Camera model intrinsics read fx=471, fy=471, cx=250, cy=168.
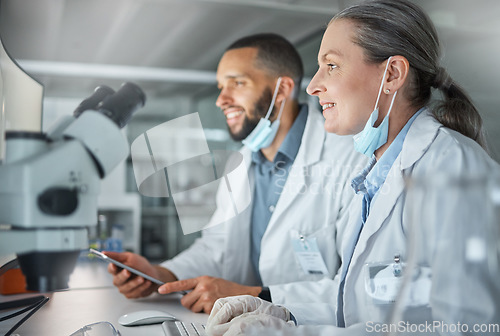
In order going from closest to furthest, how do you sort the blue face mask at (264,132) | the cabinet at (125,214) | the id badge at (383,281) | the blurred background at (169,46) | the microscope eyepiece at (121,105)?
the id badge at (383,281) → the microscope eyepiece at (121,105) → the blurred background at (169,46) → the blue face mask at (264,132) → the cabinet at (125,214)

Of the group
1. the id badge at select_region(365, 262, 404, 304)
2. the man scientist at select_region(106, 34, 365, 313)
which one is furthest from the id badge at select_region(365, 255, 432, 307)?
the man scientist at select_region(106, 34, 365, 313)

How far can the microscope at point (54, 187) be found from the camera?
0.86 metres

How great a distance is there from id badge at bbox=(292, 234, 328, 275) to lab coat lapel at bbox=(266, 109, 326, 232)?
11 cm

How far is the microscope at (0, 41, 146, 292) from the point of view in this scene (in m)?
0.86

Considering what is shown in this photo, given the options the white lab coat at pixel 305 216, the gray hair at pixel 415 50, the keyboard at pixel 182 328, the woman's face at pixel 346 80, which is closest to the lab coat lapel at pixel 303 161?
the white lab coat at pixel 305 216

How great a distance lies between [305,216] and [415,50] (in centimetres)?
65

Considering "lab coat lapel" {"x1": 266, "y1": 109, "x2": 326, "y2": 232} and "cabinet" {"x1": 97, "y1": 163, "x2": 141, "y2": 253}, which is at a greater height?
"lab coat lapel" {"x1": 266, "y1": 109, "x2": 326, "y2": 232}

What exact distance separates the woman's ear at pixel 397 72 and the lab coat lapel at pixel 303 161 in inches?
17.2

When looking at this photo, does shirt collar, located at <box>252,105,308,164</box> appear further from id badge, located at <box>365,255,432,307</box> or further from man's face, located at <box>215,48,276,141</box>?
id badge, located at <box>365,255,432,307</box>

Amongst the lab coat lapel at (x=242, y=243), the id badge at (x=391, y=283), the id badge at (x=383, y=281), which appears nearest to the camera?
the id badge at (x=391, y=283)

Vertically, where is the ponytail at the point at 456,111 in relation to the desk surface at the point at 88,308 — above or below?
above

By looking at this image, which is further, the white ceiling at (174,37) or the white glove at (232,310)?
the white ceiling at (174,37)

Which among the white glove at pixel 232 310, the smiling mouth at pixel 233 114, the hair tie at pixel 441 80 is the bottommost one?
the white glove at pixel 232 310

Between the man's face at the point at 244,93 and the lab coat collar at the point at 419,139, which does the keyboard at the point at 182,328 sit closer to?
the lab coat collar at the point at 419,139
